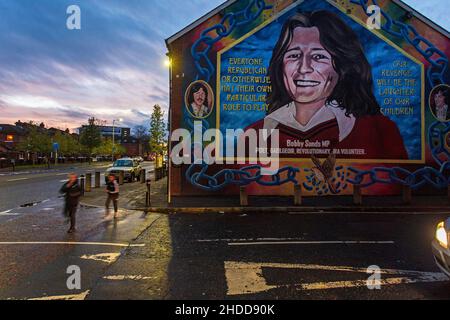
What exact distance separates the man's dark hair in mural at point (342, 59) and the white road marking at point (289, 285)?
12.3 meters

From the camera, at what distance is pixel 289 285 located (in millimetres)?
5348

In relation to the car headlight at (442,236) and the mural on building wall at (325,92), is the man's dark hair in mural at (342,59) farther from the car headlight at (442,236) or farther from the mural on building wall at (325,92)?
the car headlight at (442,236)

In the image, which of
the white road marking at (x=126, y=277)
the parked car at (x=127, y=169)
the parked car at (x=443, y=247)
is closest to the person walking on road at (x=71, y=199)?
the white road marking at (x=126, y=277)

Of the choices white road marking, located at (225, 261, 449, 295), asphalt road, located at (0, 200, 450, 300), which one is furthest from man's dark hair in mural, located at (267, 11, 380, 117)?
white road marking, located at (225, 261, 449, 295)

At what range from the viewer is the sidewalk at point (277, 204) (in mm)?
13172

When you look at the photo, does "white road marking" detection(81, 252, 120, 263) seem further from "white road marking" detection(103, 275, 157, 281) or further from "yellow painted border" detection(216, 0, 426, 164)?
"yellow painted border" detection(216, 0, 426, 164)

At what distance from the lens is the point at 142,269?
20.2ft

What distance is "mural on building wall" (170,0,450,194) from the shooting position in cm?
1700

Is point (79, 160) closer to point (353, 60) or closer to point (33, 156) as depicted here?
point (33, 156)

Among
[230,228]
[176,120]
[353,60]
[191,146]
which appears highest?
[353,60]

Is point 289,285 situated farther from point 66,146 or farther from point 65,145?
point 66,146

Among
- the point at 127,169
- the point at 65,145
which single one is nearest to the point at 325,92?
the point at 127,169
